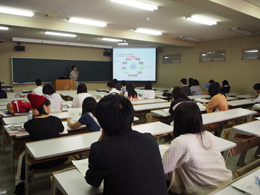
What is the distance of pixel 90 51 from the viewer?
435 inches

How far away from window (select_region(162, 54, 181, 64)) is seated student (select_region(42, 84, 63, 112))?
763cm

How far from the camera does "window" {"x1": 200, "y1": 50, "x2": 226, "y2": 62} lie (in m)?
8.80

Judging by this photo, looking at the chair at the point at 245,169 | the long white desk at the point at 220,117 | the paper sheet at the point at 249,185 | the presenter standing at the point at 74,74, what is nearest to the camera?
the paper sheet at the point at 249,185

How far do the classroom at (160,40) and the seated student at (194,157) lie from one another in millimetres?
616

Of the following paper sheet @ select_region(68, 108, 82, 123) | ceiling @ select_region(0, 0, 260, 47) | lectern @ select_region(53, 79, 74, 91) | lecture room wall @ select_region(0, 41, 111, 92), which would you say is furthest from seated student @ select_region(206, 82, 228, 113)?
lecture room wall @ select_region(0, 41, 111, 92)

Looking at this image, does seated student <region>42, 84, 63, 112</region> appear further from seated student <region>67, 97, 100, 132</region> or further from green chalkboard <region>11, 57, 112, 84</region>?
green chalkboard <region>11, 57, 112, 84</region>

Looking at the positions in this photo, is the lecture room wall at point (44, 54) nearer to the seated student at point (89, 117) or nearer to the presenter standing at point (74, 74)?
the presenter standing at point (74, 74)

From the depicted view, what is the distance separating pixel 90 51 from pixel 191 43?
5.15 m

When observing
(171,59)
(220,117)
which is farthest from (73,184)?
(171,59)

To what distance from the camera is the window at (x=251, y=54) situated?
7754 millimetres

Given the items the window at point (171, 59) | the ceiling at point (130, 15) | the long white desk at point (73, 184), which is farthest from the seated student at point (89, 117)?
the window at point (171, 59)

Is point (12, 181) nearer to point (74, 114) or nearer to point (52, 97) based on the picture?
point (74, 114)

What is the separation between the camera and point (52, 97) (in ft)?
13.7

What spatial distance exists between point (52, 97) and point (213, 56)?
7.40 metres
